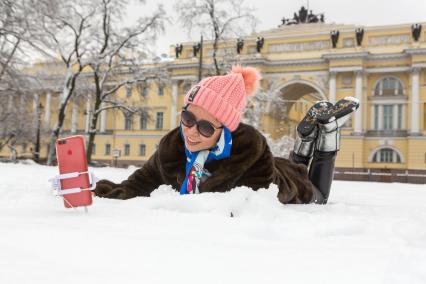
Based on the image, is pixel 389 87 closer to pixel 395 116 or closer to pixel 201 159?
pixel 395 116

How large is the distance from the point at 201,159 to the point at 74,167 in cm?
89

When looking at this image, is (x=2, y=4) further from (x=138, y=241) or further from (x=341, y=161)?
(x=341, y=161)

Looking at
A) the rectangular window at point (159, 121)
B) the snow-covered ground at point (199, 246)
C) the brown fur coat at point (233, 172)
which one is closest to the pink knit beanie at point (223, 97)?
the brown fur coat at point (233, 172)

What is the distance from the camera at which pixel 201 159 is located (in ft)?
10.2

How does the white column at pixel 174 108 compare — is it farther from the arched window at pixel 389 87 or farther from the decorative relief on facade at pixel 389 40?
the arched window at pixel 389 87

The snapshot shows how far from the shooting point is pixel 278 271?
4.43 feet

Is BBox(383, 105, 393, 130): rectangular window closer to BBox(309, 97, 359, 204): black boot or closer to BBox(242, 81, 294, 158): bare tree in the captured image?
BBox(242, 81, 294, 158): bare tree

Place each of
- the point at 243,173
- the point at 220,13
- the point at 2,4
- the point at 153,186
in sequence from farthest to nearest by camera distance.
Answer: the point at 220,13 → the point at 2,4 → the point at 153,186 → the point at 243,173

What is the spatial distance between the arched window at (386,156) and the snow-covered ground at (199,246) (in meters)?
32.5

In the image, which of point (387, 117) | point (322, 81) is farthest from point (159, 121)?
point (387, 117)

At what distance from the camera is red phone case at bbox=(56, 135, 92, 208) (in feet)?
8.00

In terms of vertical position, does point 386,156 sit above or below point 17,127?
below

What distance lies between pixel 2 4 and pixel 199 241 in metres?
11.7

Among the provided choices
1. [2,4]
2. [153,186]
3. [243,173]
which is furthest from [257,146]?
[2,4]
